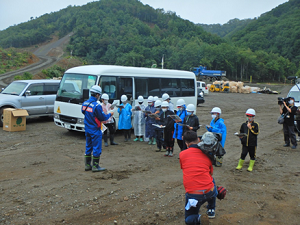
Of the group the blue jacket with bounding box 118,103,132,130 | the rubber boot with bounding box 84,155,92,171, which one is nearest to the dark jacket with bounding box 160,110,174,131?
the blue jacket with bounding box 118,103,132,130

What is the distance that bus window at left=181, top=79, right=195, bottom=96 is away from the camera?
1371 centimetres

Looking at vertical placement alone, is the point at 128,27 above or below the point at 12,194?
above

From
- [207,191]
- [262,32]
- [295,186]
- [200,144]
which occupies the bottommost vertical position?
[295,186]

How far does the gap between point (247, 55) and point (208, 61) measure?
1484 cm

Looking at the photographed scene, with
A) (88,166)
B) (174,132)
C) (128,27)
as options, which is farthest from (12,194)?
(128,27)

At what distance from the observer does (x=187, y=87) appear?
14.0 metres

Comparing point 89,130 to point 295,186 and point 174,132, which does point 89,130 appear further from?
point 295,186

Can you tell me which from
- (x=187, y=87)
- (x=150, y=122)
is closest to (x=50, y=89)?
(x=150, y=122)

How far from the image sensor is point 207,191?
12.3 feet

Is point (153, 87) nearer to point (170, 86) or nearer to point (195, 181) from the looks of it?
point (170, 86)

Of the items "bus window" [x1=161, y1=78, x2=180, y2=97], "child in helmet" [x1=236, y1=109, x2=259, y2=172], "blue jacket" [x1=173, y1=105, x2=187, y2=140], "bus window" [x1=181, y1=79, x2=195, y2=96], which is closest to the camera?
"child in helmet" [x1=236, y1=109, x2=259, y2=172]

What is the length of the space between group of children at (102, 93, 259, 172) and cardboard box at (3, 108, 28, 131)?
4.15 meters

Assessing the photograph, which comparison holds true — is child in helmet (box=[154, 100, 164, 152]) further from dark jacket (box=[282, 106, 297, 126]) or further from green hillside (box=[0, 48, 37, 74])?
green hillside (box=[0, 48, 37, 74])

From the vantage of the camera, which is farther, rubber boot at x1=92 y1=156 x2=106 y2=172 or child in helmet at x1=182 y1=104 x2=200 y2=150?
child in helmet at x1=182 y1=104 x2=200 y2=150
